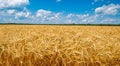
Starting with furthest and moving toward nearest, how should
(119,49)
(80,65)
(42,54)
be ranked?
(119,49) → (42,54) → (80,65)

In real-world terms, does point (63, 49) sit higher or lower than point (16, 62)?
higher

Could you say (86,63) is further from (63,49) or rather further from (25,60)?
(25,60)

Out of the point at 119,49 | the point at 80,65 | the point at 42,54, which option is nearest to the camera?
the point at 80,65

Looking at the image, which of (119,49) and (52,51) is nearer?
(52,51)

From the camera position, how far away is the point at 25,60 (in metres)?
2.83

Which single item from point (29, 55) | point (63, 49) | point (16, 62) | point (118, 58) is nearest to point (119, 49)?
point (118, 58)

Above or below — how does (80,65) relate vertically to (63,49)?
below

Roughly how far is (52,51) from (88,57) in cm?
58

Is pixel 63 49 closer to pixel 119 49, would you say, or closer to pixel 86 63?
pixel 86 63

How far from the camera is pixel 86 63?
272 cm

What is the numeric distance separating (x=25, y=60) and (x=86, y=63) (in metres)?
0.95

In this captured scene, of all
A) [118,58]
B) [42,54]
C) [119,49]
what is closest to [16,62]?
[42,54]

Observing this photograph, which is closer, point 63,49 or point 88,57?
point 88,57

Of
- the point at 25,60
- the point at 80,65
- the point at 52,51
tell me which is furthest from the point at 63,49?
the point at 25,60
